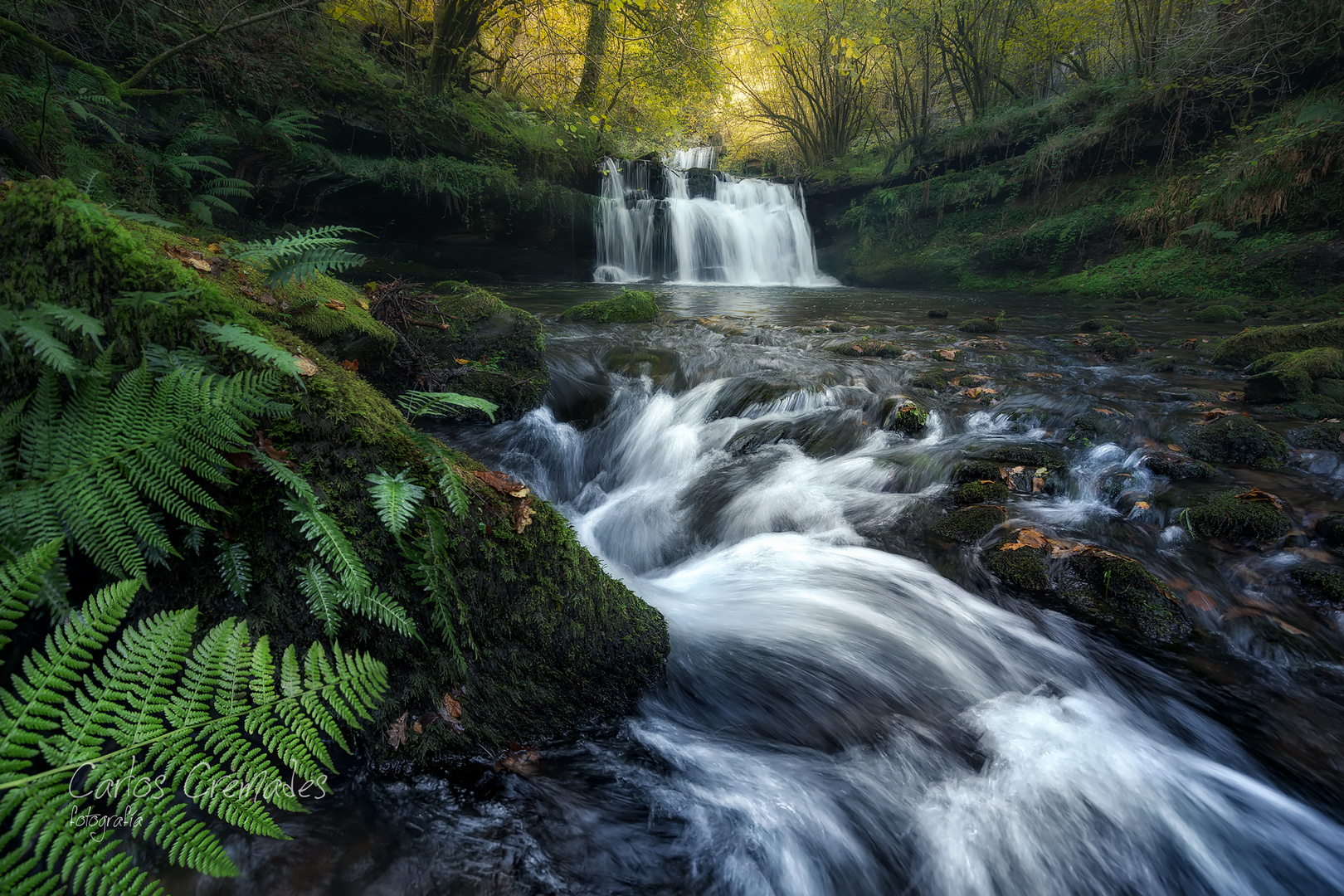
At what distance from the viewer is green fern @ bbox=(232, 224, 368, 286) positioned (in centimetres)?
259

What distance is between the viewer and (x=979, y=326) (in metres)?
Result: 9.80

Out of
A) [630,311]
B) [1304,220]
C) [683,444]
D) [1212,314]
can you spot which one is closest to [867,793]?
[683,444]

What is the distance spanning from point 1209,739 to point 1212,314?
34.9 feet

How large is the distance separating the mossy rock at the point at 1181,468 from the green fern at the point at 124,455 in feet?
19.2

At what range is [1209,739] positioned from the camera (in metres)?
2.63

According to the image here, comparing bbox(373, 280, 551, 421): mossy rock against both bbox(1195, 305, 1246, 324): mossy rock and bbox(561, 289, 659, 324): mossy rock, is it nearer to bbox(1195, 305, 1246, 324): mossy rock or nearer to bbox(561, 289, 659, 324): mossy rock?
bbox(561, 289, 659, 324): mossy rock

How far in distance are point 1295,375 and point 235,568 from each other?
8.51 metres

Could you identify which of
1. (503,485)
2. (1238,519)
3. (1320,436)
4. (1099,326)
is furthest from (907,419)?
(1099,326)

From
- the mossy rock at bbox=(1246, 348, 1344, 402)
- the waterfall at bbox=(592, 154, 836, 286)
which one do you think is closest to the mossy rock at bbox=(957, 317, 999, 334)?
the mossy rock at bbox=(1246, 348, 1344, 402)

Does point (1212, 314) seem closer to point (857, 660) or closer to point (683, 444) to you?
point (683, 444)

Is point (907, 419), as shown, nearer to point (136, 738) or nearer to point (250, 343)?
point (250, 343)

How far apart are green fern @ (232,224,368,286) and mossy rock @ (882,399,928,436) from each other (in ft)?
16.2

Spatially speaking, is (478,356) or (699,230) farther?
(699,230)

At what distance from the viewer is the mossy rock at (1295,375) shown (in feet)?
18.2
